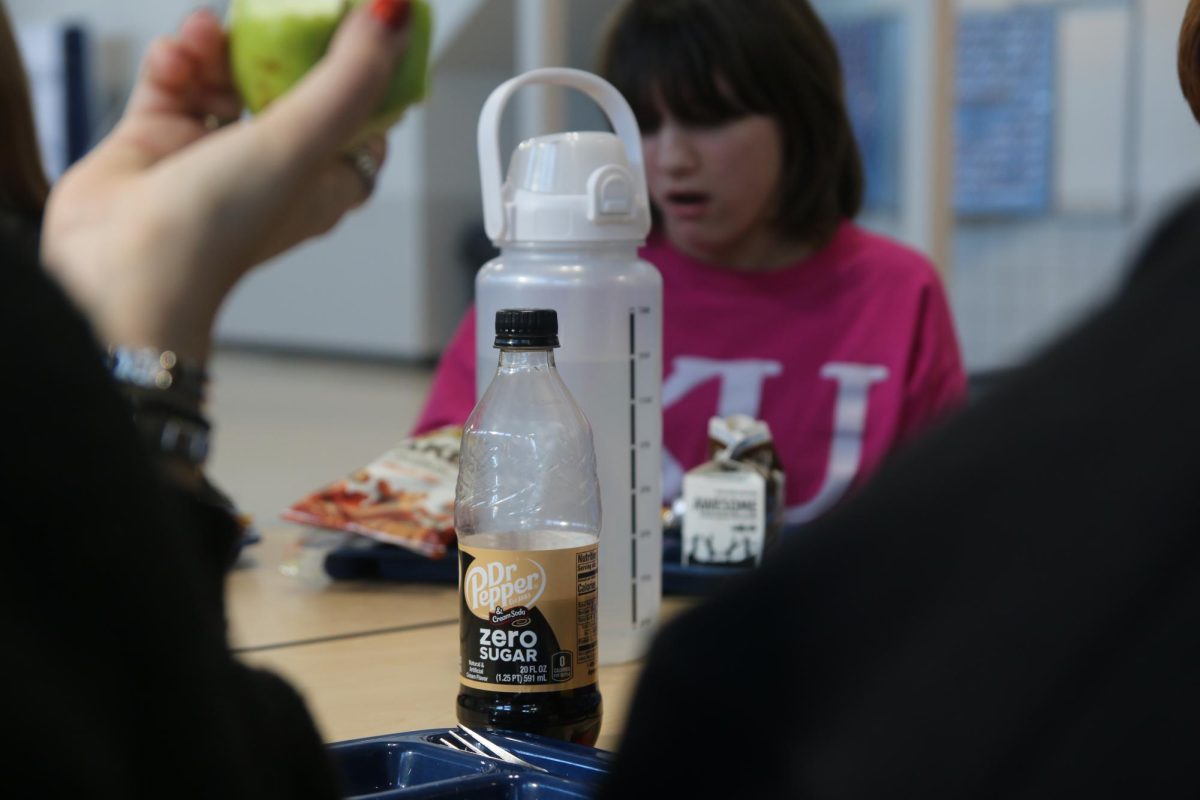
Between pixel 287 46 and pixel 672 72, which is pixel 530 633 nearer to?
pixel 287 46

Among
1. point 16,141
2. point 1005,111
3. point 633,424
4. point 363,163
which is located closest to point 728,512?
point 633,424

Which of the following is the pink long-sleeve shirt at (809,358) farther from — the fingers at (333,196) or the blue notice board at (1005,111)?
the blue notice board at (1005,111)

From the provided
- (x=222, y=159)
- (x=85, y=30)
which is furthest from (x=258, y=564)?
(x=85, y=30)

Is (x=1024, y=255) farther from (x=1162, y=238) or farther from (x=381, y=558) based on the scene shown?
(x=1162, y=238)

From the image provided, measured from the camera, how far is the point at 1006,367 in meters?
0.32

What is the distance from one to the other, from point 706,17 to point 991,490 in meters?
1.32

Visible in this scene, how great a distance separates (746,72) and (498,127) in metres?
0.71

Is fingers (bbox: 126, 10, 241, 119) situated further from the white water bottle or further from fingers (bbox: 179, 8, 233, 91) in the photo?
the white water bottle

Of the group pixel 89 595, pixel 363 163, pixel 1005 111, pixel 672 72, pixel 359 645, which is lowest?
Answer: pixel 359 645

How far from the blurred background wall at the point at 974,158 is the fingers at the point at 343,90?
11.1ft

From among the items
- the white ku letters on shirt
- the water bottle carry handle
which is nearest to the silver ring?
the water bottle carry handle

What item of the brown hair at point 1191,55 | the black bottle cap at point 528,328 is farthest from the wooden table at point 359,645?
the brown hair at point 1191,55

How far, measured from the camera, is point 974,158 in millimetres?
5098

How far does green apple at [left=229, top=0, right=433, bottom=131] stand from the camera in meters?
0.74
